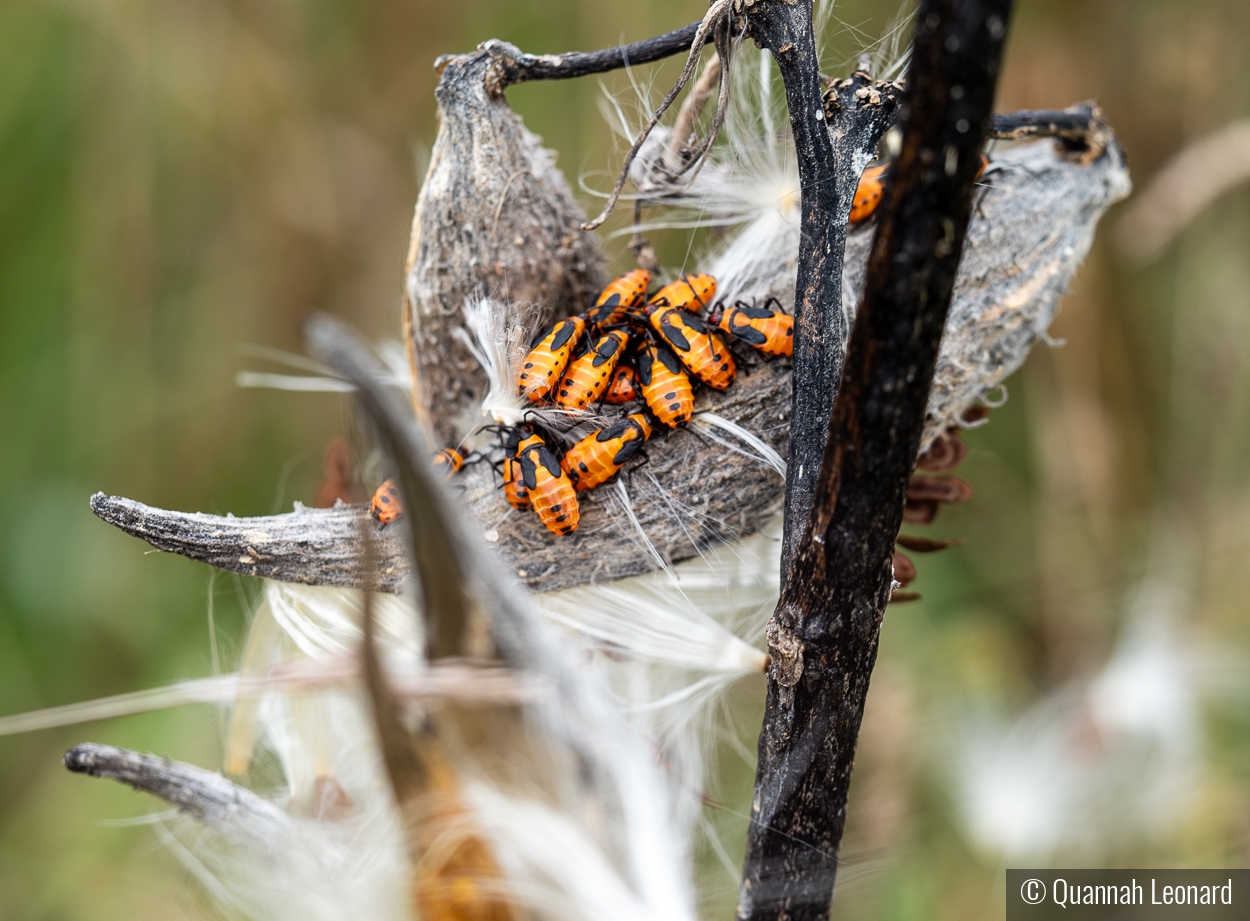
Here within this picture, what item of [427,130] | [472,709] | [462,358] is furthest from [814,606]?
[427,130]

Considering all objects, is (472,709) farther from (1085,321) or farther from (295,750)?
(1085,321)

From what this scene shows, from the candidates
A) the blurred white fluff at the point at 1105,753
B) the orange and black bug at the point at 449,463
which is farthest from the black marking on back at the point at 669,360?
the blurred white fluff at the point at 1105,753

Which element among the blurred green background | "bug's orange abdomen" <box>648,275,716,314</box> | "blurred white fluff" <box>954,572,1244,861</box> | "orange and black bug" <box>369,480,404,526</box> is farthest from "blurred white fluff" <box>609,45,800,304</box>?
"blurred white fluff" <box>954,572,1244,861</box>

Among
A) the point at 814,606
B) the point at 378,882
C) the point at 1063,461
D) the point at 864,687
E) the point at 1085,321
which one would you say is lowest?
the point at 378,882

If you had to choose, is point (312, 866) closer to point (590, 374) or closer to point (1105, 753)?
point (590, 374)

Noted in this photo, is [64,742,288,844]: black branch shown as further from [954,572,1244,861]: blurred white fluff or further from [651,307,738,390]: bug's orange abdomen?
[954,572,1244,861]: blurred white fluff
